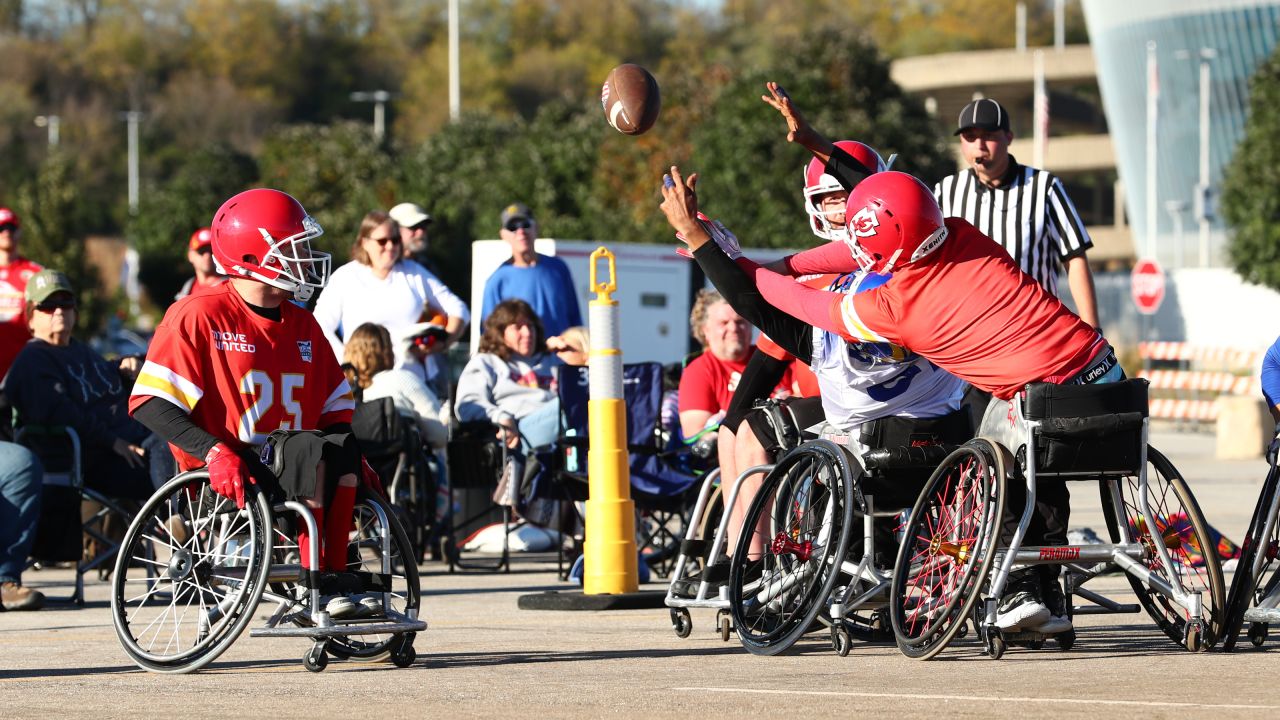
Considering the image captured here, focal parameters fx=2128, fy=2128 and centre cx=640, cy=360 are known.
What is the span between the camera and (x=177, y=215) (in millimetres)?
74438

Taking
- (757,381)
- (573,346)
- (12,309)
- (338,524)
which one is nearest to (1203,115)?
(573,346)

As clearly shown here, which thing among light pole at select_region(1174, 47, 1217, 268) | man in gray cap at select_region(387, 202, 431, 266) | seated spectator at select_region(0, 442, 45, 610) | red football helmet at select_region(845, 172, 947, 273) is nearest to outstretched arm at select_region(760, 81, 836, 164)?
red football helmet at select_region(845, 172, 947, 273)

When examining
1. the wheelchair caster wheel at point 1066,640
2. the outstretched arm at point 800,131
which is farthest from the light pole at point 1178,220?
the wheelchair caster wheel at point 1066,640

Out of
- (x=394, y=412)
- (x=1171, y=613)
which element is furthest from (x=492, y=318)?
(x=1171, y=613)

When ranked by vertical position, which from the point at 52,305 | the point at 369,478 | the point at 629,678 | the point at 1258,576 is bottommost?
the point at 629,678

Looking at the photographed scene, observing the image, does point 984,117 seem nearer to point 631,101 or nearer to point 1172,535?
point 631,101

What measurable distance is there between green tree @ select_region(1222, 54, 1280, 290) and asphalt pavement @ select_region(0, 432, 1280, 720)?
41.2 m

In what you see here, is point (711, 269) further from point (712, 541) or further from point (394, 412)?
point (394, 412)

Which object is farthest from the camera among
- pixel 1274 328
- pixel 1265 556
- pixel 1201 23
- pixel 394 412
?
pixel 1201 23

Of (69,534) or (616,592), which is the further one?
(69,534)

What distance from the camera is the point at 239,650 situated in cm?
809

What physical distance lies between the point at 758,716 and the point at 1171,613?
90.9 inches

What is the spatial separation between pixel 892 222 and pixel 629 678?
69.7 inches

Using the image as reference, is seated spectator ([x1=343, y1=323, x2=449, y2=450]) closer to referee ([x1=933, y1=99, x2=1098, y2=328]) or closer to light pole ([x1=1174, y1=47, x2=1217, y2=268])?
referee ([x1=933, y1=99, x2=1098, y2=328])
